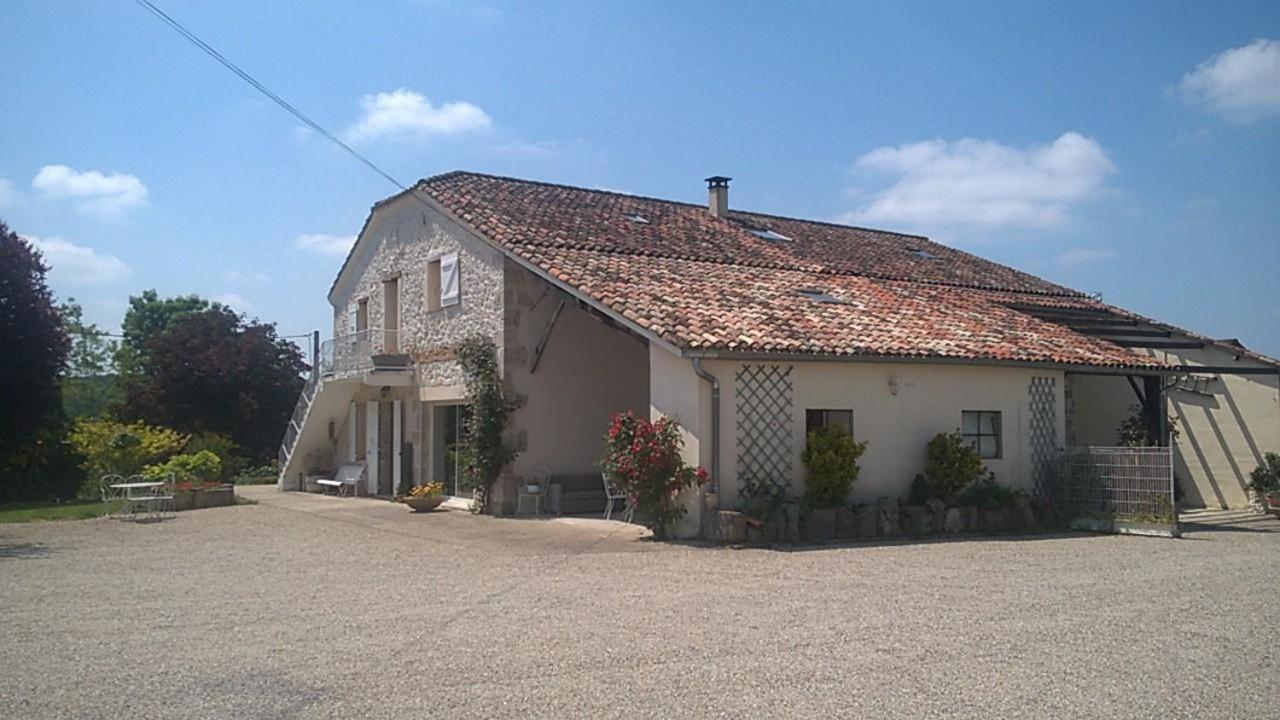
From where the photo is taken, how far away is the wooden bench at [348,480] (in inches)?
856

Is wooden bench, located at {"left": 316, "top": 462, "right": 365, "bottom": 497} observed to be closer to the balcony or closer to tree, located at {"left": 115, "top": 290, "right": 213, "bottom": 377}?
the balcony

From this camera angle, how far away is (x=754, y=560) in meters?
11.0

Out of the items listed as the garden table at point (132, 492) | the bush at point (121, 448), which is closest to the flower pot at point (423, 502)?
the garden table at point (132, 492)

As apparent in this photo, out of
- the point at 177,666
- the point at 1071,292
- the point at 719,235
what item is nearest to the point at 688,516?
the point at 177,666

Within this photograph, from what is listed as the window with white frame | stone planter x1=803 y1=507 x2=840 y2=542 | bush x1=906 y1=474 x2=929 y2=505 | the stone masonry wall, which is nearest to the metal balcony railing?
the stone masonry wall

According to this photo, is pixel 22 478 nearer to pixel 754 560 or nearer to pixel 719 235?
pixel 719 235

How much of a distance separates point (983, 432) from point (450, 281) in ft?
31.4

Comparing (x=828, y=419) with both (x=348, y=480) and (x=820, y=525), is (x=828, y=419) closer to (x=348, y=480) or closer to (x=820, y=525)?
(x=820, y=525)

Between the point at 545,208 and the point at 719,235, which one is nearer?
the point at 545,208

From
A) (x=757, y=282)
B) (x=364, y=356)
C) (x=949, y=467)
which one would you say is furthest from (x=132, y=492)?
(x=949, y=467)

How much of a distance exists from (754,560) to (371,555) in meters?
4.39

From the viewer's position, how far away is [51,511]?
17.9 meters

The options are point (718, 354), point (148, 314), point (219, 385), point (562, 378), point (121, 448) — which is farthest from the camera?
point (148, 314)

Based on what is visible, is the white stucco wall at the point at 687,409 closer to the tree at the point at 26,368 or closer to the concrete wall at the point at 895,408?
the concrete wall at the point at 895,408
